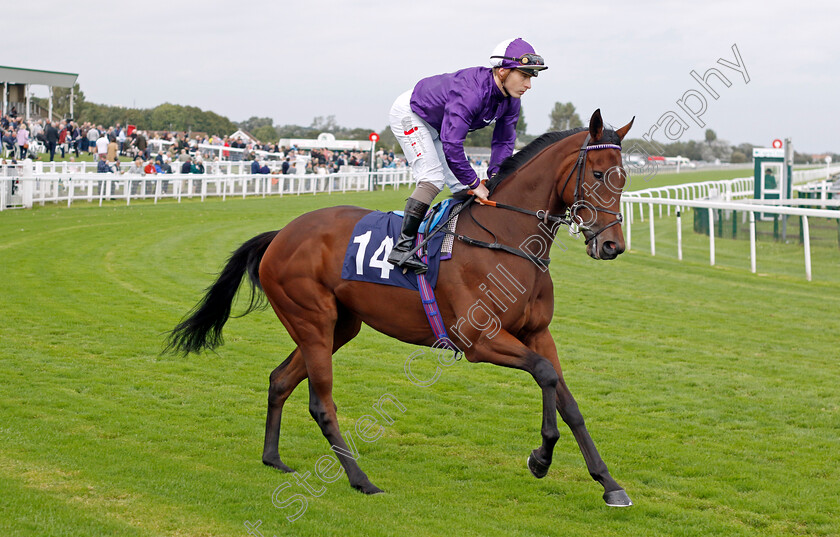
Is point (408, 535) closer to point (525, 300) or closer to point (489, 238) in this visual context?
point (525, 300)

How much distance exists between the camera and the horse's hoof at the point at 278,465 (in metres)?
4.71

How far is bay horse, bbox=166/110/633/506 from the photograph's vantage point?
4.19 metres

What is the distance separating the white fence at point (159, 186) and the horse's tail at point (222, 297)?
1592 centimetres

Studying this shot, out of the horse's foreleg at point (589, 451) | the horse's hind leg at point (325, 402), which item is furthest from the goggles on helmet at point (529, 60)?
the horse's hind leg at point (325, 402)

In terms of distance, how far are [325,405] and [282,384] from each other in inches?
14.4

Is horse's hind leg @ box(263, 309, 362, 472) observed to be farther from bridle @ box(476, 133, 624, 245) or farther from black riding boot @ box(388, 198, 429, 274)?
bridle @ box(476, 133, 624, 245)

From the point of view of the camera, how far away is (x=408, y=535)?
3.78 meters

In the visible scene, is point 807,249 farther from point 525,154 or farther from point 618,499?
point 618,499

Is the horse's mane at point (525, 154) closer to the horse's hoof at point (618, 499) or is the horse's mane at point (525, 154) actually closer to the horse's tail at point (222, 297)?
the horse's tail at point (222, 297)

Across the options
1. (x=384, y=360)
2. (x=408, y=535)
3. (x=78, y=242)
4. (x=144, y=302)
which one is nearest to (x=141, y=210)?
(x=78, y=242)

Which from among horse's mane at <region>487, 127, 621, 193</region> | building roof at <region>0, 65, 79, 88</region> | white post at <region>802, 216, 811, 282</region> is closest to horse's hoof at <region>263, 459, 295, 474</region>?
horse's mane at <region>487, 127, 621, 193</region>

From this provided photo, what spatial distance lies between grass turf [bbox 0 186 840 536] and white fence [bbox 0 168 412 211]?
1023 centimetres

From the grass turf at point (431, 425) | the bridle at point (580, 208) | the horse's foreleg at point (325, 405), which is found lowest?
the grass turf at point (431, 425)

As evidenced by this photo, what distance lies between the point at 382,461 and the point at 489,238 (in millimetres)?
1452
